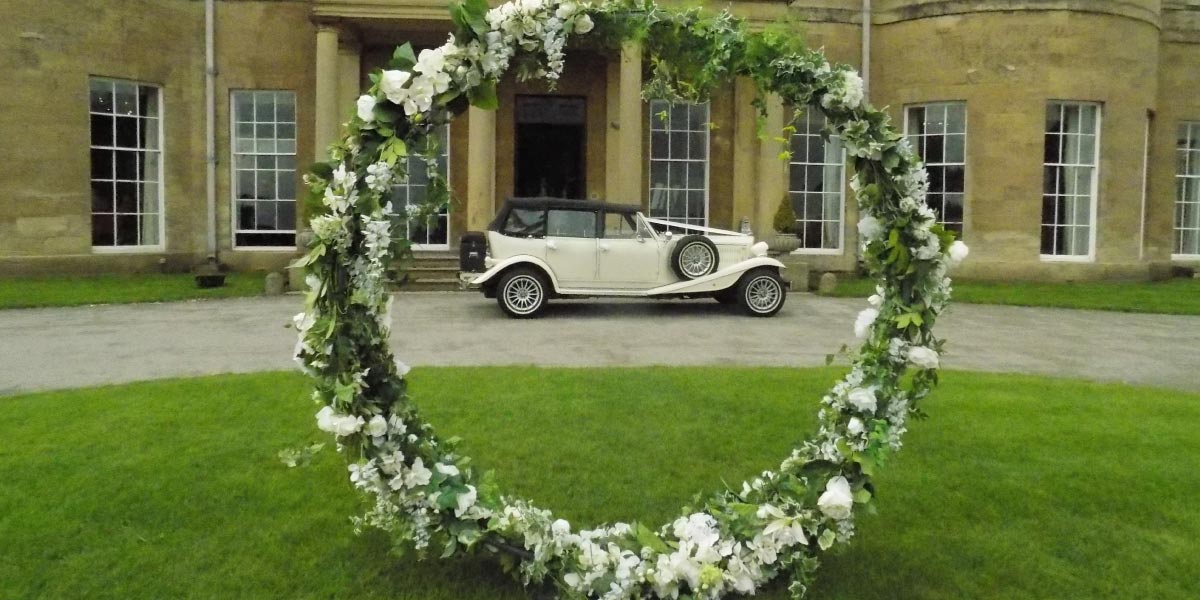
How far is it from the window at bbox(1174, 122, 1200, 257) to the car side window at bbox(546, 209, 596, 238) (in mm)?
14844

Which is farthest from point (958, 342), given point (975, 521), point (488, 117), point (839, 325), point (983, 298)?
point (488, 117)

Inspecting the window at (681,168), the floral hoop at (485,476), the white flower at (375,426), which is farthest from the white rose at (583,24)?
the window at (681,168)

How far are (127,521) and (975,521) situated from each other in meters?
3.84

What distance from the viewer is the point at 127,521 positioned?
4398 mm

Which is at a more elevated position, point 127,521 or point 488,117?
point 488,117

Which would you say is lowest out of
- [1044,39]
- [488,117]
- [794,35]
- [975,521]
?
[975,521]

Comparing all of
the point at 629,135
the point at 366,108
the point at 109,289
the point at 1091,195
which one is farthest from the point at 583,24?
the point at 1091,195

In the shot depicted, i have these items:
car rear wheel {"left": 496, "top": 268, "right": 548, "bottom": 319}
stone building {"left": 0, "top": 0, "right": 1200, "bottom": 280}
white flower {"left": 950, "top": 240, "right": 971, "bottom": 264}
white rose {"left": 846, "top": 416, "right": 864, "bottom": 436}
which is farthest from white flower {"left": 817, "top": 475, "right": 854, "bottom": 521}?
stone building {"left": 0, "top": 0, "right": 1200, "bottom": 280}

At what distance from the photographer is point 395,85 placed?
144 inches

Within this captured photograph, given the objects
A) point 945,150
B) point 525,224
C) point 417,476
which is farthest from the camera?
point 945,150

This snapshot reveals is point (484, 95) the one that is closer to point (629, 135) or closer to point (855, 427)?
point (855, 427)

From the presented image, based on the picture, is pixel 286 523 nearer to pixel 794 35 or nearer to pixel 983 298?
pixel 794 35

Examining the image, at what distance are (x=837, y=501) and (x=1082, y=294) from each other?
13940 millimetres

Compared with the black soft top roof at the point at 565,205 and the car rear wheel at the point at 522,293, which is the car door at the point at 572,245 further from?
the car rear wheel at the point at 522,293
